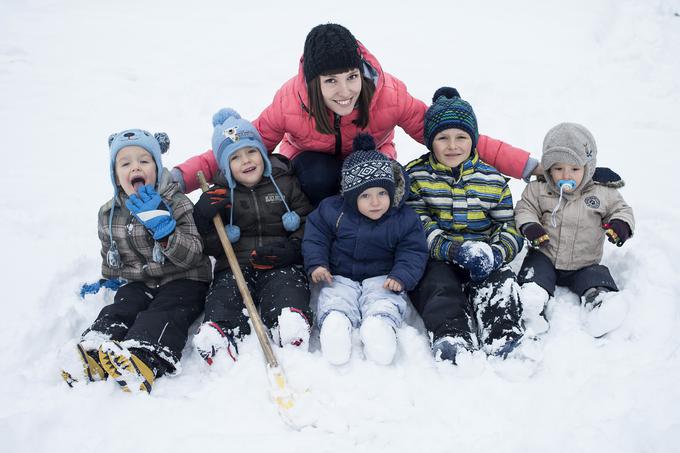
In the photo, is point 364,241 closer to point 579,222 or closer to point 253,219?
point 253,219

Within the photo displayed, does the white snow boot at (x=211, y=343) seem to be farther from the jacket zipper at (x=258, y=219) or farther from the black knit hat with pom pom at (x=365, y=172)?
the black knit hat with pom pom at (x=365, y=172)

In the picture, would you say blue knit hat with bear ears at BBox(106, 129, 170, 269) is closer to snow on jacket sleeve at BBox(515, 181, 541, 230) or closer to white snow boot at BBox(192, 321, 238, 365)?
white snow boot at BBox(192, 321, 238, 365)

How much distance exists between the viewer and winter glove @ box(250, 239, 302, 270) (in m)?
2.84

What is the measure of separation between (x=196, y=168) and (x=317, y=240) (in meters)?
1.03

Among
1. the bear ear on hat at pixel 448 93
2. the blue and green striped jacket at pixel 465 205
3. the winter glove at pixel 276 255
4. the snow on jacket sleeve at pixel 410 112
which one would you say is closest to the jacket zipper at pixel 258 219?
the winter glove at pixel 276 255

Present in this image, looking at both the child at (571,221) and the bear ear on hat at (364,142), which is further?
the bear ear on hat at (364,142)

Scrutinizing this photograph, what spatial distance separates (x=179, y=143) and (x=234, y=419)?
3.65 metres

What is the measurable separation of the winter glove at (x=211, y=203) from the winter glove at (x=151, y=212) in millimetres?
201

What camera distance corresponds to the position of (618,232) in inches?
104

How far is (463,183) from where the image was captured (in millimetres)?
2900

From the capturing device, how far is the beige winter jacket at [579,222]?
280 cm

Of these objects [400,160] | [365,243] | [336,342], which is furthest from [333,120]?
[400,160]

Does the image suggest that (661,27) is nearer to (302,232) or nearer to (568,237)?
(568,237)

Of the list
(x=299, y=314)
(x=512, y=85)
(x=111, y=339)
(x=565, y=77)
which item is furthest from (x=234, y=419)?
(x=565, y=77)
